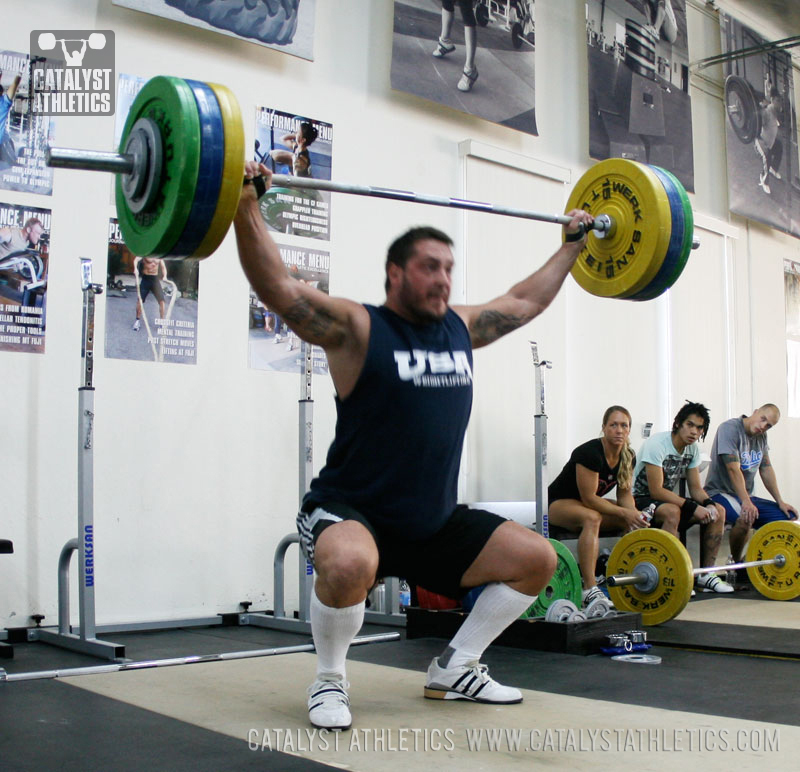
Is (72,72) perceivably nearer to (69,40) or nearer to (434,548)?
(69,40)

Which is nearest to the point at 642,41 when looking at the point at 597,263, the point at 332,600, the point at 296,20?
the point at 296,20

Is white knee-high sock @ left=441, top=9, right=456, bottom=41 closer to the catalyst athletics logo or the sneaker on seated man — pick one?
the catalyst athletics logo

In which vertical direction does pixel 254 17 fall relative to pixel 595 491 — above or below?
above

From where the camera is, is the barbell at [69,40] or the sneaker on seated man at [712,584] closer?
the barbell at [69,40]

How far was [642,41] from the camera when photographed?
5.88 m

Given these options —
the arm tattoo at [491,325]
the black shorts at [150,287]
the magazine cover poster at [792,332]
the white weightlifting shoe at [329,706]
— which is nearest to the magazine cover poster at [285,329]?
the black shorts at [150,287]

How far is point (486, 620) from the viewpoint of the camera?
2.20 metres

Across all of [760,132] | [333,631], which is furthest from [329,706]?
[760,132]

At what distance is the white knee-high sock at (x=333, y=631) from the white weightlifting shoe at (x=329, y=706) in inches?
0.9

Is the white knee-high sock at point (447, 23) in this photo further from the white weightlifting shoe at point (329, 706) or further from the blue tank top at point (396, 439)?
the white weightlifting shoe at point (329, 706)

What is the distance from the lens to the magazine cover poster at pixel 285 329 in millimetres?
4035

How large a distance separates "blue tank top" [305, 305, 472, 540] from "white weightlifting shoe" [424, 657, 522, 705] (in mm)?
363

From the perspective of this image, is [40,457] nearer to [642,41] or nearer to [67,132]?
[67,132]

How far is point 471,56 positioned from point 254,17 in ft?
4.07
